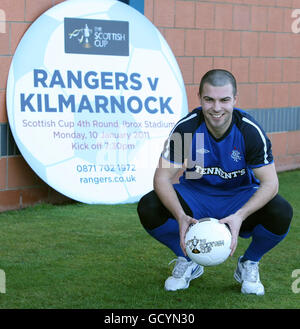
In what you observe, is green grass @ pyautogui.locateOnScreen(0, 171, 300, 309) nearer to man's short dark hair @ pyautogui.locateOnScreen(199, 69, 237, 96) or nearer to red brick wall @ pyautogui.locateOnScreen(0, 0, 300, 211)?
red brick wall @ pyautogui.locateOnScreen(0, 0, 300, 211)

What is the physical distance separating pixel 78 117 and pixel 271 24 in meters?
2.39

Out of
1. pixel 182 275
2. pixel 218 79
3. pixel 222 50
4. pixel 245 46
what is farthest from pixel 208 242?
pixel 245 46

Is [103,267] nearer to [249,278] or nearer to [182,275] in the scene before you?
[182,275]

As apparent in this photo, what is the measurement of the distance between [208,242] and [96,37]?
249 cm

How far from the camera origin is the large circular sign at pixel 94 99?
4.65 m

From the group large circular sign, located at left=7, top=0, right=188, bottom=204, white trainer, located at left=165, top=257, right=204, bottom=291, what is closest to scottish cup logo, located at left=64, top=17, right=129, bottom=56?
large circular sign, located at left=7, top=0, right=188, bottom=204

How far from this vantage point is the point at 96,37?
16.2ft

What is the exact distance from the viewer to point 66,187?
4.74m

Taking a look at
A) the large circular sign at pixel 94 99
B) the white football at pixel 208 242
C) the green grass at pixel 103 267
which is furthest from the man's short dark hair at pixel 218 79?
the large circular sign at pixel 94 99

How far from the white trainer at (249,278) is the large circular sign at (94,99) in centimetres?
182

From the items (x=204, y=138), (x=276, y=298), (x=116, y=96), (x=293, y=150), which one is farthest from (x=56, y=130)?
(x=293, y=150)

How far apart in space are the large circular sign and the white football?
1975mm

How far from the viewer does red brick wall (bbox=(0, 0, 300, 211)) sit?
4.64m

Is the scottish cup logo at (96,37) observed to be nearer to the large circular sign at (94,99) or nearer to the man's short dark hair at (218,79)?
the large circular sign at (94,99)
